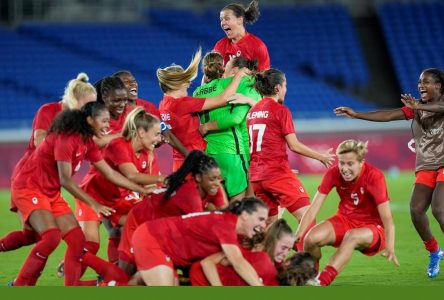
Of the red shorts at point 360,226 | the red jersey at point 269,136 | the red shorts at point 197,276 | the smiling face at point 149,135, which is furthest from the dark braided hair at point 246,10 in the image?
the red shorts at point 197,276

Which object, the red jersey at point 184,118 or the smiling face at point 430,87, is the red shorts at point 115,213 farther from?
the smiling face at point 430,87

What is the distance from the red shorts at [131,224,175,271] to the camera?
7.74 metres

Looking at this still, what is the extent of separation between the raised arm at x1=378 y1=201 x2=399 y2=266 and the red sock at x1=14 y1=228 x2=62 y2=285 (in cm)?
295

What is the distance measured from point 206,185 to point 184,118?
1869 mm

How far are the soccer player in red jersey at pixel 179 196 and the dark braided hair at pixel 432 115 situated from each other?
9.14 ft

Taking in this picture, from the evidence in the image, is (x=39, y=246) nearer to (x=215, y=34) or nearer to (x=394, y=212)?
(x=394, y=212)

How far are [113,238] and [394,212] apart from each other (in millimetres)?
7974

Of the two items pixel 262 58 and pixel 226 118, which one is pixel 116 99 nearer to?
pixel 226 118

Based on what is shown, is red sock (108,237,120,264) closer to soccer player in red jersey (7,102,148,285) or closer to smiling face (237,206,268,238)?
soccer player in red jersey (7,102,148,285)

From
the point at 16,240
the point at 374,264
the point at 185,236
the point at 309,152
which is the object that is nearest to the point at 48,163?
the point at 16,240

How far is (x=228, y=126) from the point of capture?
10086 millimetres

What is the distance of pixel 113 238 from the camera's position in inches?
377

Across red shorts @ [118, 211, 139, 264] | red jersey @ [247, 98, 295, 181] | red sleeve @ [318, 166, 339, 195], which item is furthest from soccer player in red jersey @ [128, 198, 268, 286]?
red jersey @ [247, 98, 295, 181]

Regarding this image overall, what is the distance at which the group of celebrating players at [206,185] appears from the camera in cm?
780
